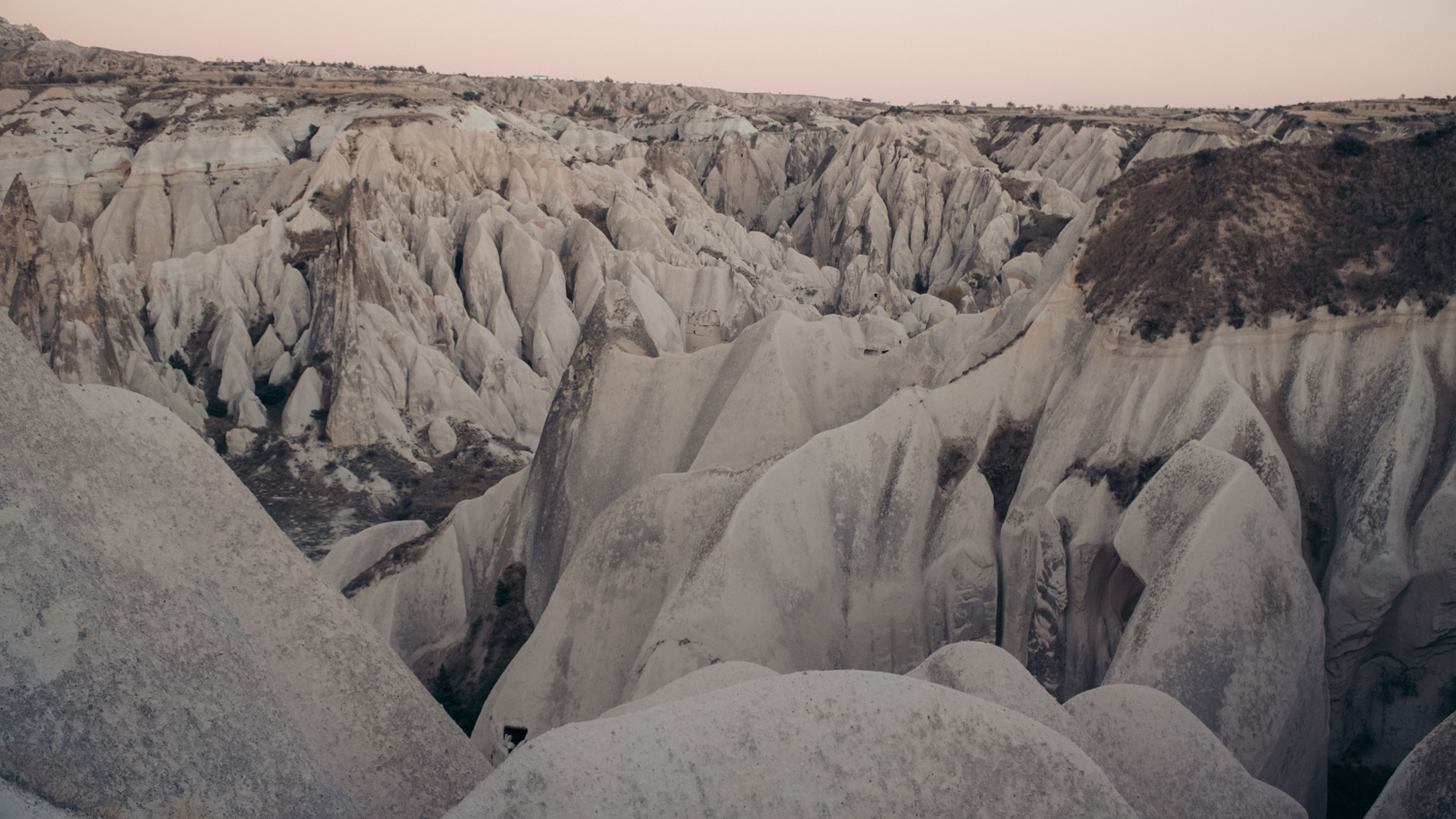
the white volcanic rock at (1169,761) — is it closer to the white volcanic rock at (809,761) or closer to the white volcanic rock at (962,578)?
the white volcanic rock at (809,761)

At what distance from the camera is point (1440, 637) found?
9.89 metres

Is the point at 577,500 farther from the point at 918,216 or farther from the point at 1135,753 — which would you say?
the point at 918,216

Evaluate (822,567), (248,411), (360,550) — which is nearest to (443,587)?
(360,550)

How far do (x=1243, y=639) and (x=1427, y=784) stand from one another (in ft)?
11.4

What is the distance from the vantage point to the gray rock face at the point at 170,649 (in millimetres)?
4766

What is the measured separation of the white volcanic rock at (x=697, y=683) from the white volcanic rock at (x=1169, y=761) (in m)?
2.73

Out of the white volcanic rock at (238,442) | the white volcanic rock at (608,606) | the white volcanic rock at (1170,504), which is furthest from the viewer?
the white volcanic rock at (238,442)

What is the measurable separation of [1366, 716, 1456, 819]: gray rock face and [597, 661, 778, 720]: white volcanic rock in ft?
14.1

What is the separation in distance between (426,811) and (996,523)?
8780mm

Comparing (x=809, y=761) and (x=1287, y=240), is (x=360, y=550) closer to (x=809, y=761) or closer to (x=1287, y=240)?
(x=809, y=761)

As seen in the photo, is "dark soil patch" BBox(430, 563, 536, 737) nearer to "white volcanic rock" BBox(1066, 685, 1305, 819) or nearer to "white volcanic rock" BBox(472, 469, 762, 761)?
"white volcanic rock" BBox(472, 469, 762, 761)

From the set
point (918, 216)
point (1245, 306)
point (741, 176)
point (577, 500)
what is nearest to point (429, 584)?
point (577, 500)

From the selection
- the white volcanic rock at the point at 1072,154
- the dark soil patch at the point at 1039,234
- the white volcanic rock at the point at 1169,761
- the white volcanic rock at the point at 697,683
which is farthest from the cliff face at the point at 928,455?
the white volcanic rock at the point at 1072,154

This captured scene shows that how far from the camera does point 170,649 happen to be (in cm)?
547
